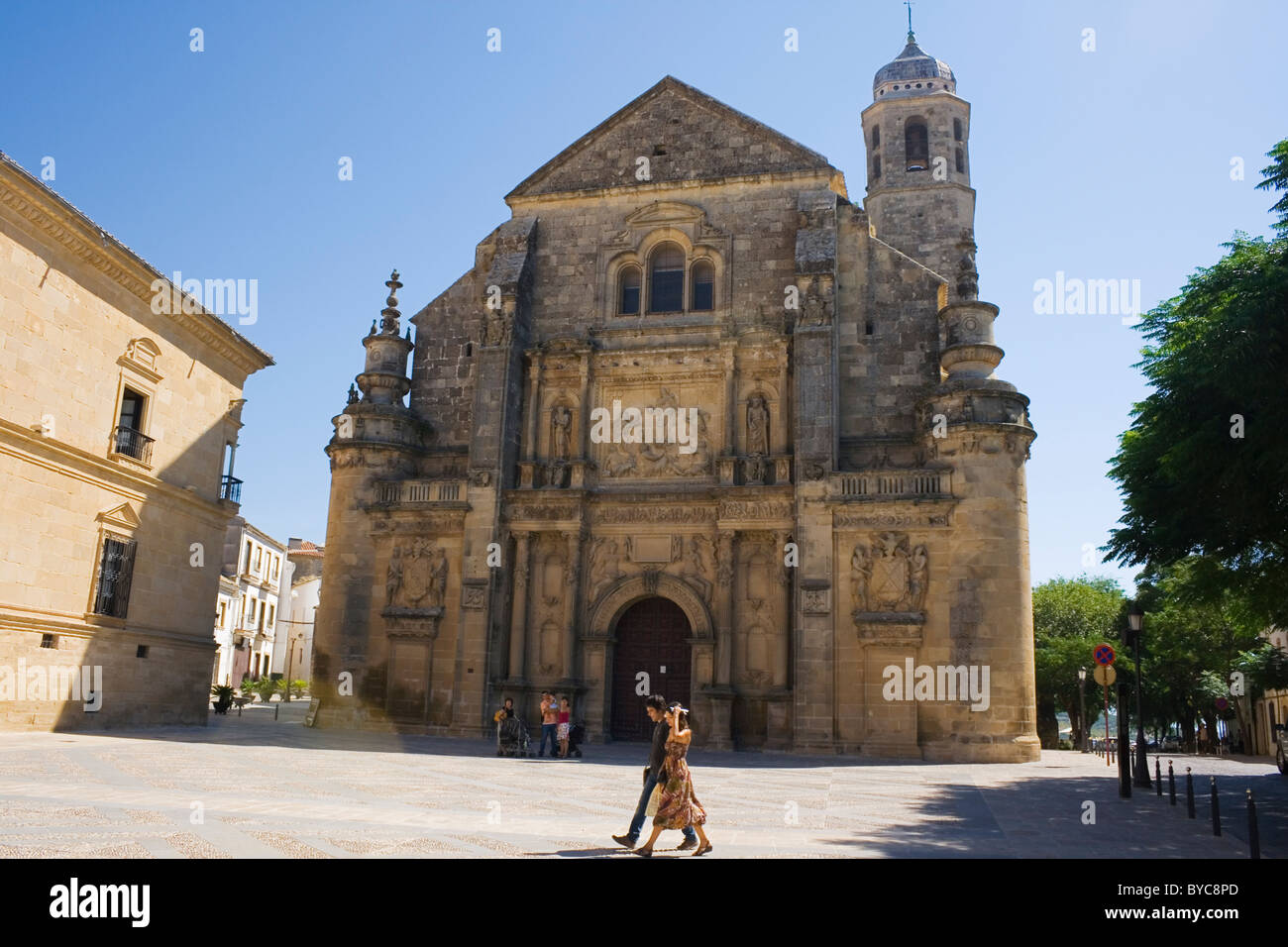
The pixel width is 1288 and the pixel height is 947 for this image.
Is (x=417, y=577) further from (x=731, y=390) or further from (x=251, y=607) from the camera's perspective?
(x=251, y=607)

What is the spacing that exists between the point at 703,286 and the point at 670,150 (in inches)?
167

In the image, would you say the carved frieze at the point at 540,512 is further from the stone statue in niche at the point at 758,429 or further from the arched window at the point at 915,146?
the arched window at the point at 915,146

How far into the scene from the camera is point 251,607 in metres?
54.3

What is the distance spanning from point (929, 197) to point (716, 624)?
69.8 ft

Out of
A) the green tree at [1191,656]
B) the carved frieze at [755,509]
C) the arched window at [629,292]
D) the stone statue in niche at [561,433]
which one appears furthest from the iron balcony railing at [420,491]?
the green tree at [1191,656]

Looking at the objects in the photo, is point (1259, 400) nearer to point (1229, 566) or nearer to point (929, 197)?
point (1229, 566)

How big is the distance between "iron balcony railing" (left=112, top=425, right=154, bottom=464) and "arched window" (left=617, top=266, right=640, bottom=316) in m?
12.3

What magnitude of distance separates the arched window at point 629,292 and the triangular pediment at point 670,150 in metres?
2.47

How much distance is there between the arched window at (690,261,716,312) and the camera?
89.6 feet

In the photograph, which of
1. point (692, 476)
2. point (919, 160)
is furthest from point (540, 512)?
point (919, 160)

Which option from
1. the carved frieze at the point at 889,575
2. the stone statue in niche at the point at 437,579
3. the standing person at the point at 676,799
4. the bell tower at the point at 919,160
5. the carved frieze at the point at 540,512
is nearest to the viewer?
the standing person at the point at 676,799

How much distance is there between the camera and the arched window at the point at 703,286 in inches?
1075

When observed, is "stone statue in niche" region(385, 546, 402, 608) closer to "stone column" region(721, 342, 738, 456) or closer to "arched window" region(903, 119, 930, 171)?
"stone column" region(721, 342, 738, 456)
